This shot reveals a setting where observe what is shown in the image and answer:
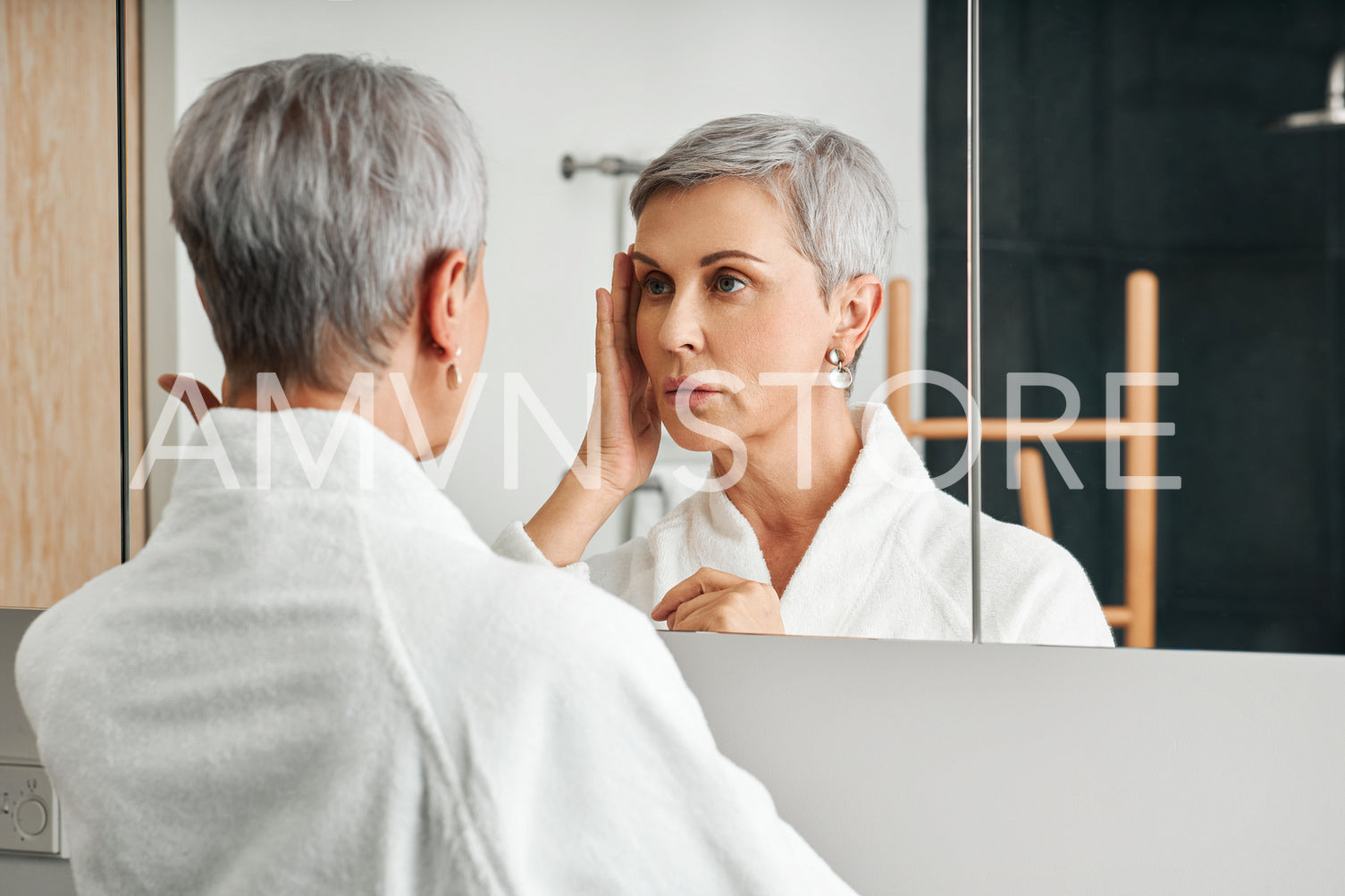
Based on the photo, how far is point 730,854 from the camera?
476mm

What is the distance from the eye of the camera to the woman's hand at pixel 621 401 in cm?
82

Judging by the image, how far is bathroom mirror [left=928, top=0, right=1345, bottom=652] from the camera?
0.73 metres

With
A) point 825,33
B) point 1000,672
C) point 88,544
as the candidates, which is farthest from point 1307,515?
point 88,544

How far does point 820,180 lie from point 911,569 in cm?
31

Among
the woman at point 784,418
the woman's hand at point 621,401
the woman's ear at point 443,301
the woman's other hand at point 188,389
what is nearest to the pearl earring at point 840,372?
the woman at point 784,418

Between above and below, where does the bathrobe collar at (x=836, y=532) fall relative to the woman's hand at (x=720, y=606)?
above

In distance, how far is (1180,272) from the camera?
29.7 inches

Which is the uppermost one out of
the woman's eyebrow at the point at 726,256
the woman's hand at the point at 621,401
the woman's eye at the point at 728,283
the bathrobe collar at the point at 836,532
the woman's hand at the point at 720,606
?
the woman's eyebrow at the point at 726,256

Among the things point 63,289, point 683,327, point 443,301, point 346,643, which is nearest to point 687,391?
point 683,327

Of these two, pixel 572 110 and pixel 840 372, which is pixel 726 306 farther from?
pixel 572 110

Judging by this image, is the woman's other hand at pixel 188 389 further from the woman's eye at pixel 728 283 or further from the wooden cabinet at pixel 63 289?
the woman's eye at pixel 728 283

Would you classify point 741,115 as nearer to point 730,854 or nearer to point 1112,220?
point 1112,220

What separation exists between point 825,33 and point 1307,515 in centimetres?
50

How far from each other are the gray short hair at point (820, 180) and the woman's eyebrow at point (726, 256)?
34mm
